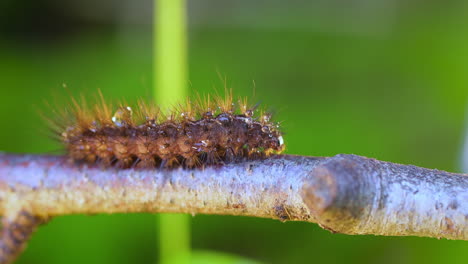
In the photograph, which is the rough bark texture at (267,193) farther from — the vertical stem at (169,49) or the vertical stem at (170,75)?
the vertical stem at (169,49)

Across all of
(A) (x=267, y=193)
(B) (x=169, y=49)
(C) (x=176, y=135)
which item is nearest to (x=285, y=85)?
(B) (x=169, y=49)

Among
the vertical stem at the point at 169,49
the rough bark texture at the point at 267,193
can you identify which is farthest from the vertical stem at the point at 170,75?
the rough bark texture at the point at 267,193

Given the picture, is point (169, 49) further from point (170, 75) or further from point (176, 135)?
point (176, 135)

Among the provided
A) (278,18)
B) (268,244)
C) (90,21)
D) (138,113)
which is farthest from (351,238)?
(90,21)

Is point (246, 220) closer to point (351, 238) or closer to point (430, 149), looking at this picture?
point (351, 238)

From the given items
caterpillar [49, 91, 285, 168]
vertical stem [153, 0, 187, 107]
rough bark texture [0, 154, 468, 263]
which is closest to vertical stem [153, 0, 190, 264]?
vertical stem [153, 0, 187, 107]

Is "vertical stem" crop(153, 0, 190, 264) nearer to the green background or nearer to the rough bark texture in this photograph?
the green background
